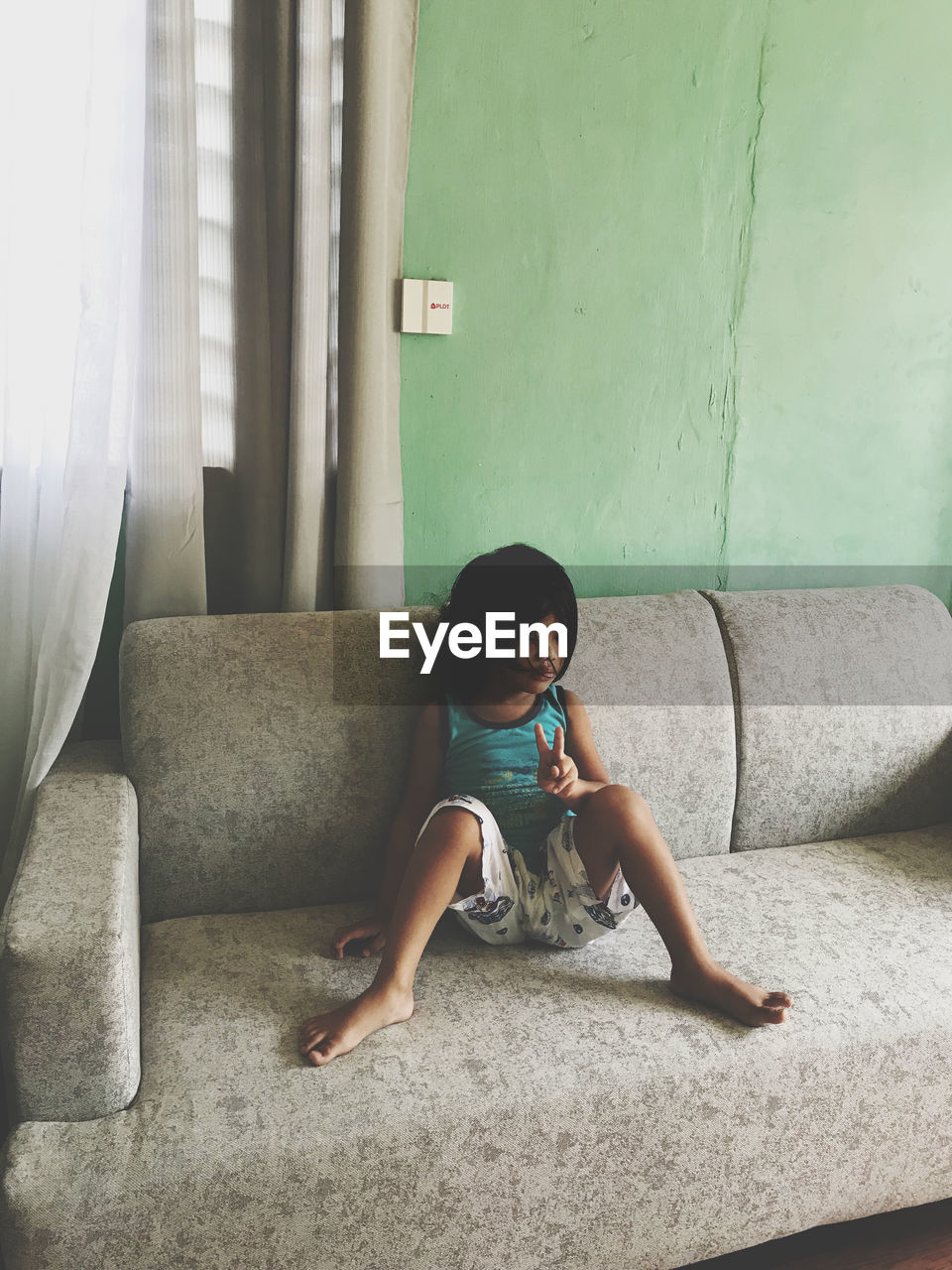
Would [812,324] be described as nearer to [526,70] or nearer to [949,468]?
[949,468]

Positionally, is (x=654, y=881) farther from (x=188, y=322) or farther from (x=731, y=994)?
(x=188, y=322)

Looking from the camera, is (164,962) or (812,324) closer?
(164,962)

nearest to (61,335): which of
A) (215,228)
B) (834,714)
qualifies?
(215,228)

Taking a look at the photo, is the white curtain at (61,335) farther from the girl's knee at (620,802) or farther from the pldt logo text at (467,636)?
the girl's knee at (620,802)

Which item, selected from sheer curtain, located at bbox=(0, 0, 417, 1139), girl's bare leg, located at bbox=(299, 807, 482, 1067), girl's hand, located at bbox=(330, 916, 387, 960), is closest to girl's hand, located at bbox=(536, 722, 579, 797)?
girl's bare leg, located at bbox=(299, 807, 482, 1067)

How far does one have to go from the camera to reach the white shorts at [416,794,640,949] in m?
1.41

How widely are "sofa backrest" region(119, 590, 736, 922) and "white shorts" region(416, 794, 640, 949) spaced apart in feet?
0.71

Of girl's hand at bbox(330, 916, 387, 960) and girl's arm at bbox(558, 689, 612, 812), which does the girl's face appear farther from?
girl's hand at bbox(330, 916, 387, 960)

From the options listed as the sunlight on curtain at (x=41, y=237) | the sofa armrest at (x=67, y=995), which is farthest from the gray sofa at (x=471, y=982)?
the sunlight on curtain at (x=41, y=237)

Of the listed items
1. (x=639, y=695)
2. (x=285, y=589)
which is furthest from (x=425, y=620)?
(x=639, y=695)

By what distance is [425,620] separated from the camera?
5.53ft

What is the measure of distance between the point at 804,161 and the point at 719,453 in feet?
2.01

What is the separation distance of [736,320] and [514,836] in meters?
1.19

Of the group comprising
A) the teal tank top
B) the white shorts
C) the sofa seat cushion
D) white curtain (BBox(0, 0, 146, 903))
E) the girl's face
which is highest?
white curtain (BBox(0, 0, 146, 903))
